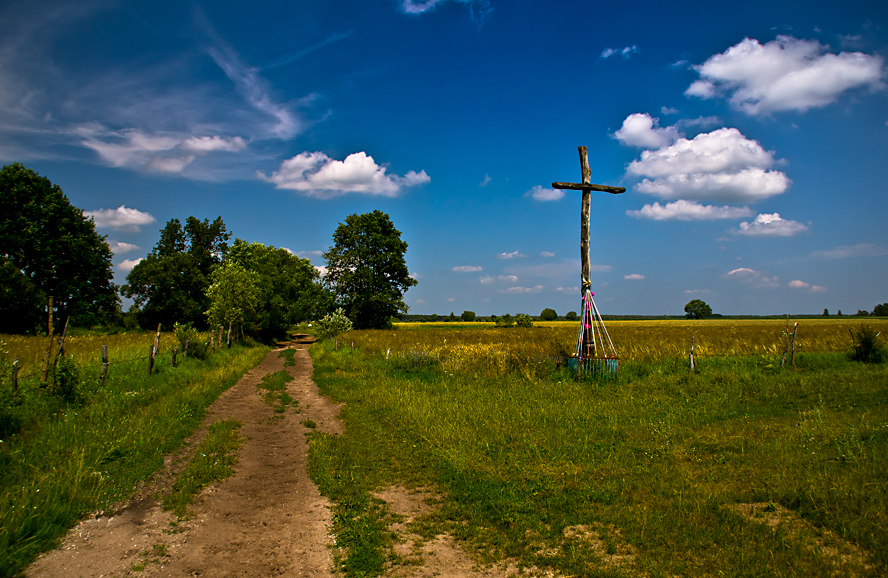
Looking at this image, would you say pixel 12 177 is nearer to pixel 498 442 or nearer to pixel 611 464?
pixel 498 442

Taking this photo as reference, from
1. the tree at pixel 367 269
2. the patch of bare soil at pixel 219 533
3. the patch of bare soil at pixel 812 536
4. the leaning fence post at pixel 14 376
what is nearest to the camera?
the patch of bare soil at pixel 812 536

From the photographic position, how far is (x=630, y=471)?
20.7 feet

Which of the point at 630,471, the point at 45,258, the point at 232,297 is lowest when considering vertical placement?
the point at 630,471

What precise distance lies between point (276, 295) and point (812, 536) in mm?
42065

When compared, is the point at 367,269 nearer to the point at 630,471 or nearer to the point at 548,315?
the point at 630,471

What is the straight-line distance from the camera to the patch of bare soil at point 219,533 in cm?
414

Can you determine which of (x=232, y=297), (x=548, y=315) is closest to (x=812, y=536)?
(x=232, y=297)

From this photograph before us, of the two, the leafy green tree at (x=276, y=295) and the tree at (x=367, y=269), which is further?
the tree at (x=367, y=269)

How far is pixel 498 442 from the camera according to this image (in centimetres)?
761

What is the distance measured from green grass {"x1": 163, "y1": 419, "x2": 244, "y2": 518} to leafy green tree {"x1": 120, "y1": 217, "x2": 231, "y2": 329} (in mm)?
36298

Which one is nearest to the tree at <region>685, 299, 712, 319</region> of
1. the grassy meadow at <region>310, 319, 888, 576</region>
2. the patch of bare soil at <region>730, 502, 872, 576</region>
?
the grassy meadow at <region>310, 319, 888, 576</region>

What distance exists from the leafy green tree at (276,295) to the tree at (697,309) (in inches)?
3260

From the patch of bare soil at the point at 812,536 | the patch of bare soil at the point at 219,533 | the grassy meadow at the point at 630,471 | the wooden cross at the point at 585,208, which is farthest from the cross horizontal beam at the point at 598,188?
the patch of bare soil at the point at 219,533

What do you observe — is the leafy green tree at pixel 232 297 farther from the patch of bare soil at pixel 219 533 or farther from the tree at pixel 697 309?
the tree at pixel 697 309
